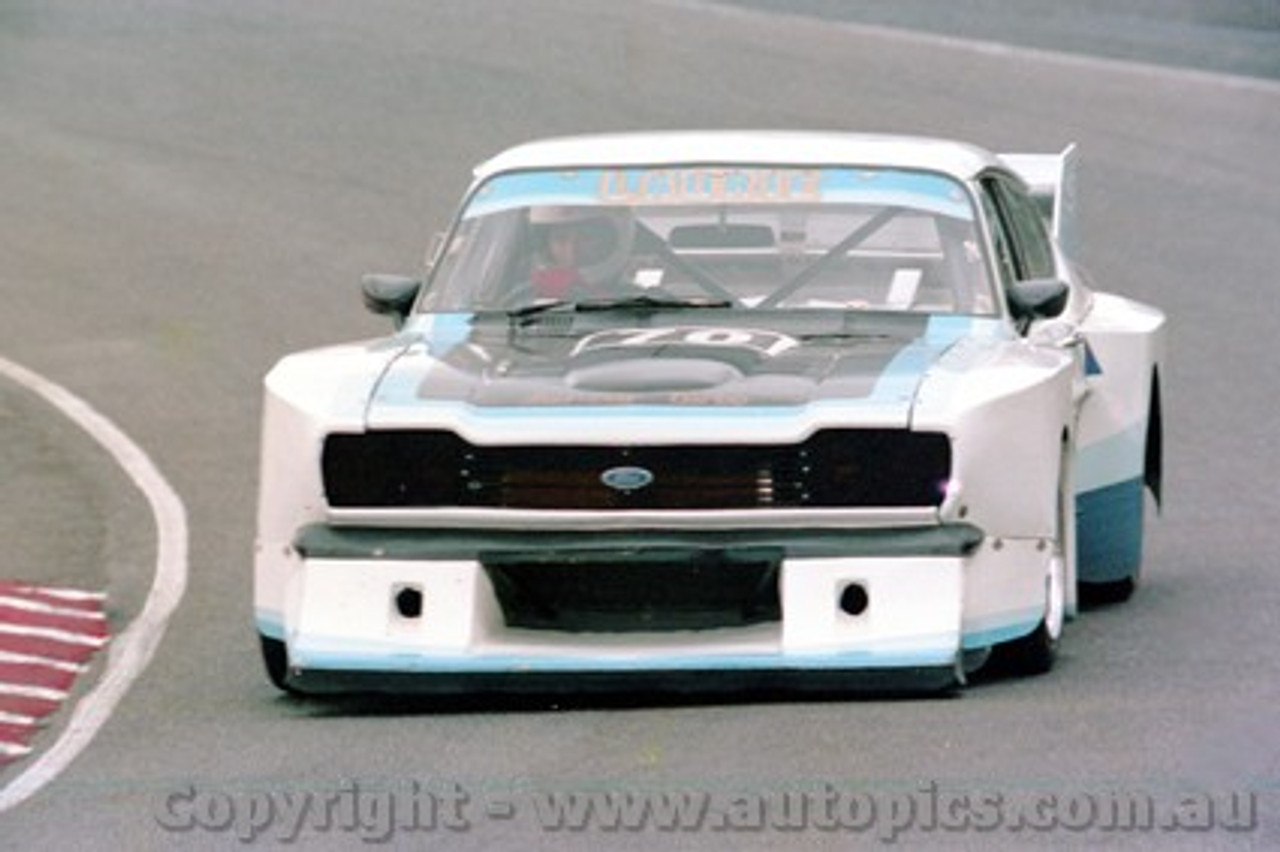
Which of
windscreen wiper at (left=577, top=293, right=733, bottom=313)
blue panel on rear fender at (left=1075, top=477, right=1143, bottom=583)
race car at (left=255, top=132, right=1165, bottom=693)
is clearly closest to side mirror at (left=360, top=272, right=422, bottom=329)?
windscreen wiper at (left=577, top=293, right=733, bottom=313)

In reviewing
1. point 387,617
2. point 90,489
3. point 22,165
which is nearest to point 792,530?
point 387,617

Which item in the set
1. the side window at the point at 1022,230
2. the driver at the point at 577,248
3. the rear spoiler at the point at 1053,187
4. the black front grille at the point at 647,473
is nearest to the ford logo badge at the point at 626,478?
the black front grille at the point at 647,473

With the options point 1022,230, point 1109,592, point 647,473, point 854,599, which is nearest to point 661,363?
point 647,473

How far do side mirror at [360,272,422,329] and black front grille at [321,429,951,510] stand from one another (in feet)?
4.87

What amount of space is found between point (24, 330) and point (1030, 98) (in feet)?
30.3

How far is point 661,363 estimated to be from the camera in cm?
902

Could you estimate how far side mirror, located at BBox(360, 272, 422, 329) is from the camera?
10.2 meters

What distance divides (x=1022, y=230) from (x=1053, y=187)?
1.80 meters

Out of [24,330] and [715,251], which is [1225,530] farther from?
[24,330]

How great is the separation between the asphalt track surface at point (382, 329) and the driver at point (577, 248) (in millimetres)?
1316

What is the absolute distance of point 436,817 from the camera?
23.4ft

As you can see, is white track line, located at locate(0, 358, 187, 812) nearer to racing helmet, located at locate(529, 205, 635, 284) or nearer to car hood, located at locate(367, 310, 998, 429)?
car hood, located at locate(367, 310, 998, 429)

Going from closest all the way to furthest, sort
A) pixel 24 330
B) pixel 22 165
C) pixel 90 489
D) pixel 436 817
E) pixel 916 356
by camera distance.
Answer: pixel 436 817
pixel 916 356
pixel 90 489
pixel 24 330
pixel 22 165

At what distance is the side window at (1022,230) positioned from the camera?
1044 cm
